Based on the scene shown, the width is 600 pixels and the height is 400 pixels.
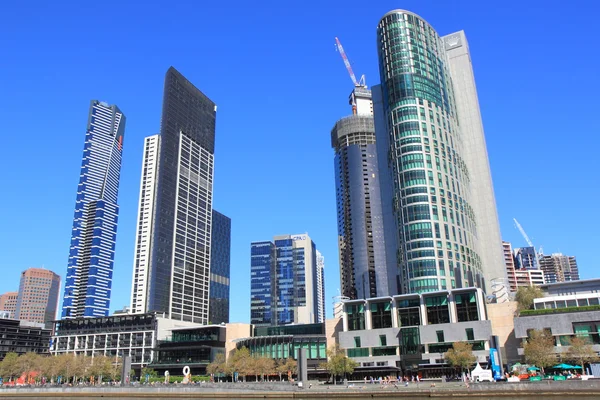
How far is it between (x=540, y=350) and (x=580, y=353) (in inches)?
259

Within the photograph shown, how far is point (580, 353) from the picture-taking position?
93.1 meters

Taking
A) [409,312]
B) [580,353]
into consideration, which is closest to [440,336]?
[409,312]

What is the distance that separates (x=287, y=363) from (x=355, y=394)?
169 feet

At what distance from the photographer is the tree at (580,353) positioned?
92.8 metres

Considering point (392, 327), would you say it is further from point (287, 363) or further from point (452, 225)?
point (452, 225)

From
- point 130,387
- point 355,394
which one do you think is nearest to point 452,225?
point 355,394

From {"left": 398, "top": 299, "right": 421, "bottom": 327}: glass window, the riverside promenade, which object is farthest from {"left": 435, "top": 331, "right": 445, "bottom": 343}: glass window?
the riverside promenade

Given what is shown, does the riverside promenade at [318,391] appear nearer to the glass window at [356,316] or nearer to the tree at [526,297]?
the glass window at [356,316]

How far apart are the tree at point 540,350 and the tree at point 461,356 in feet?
38.2

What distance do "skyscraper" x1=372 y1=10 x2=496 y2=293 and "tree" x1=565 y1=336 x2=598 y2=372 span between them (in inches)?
2400

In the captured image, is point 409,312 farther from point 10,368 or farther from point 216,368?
point 10,368

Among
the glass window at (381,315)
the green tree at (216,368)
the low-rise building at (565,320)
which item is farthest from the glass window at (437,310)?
the green tree at (216,368)

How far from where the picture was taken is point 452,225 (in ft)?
552

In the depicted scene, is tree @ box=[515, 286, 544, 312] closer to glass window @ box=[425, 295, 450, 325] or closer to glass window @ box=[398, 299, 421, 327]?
glass window @ box=[425, 295, 450, 325]
